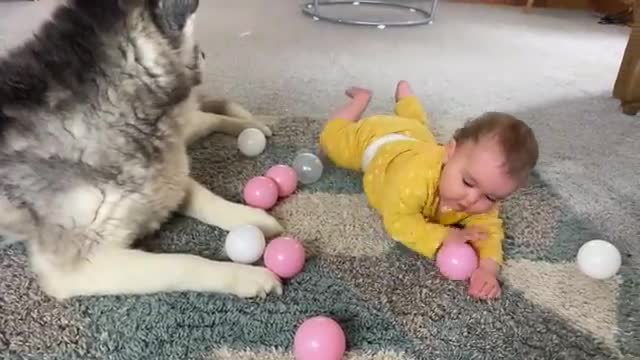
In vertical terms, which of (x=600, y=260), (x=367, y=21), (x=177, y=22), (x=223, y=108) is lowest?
(x=367, y=21)

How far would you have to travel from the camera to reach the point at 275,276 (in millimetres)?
1209

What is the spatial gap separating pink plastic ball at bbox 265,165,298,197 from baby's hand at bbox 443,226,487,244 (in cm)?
38

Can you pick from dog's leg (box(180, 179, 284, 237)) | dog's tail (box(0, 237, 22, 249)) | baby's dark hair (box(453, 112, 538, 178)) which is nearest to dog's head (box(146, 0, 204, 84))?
dog's leg (box(180, 179, 284, 237))

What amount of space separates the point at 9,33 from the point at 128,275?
1.82 meters

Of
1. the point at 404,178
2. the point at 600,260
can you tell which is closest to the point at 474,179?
the point at 404,178

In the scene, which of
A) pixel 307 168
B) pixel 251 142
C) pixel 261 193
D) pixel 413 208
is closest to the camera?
pixel 413 208

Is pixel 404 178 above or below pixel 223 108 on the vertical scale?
above

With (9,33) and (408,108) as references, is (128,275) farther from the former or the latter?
(9,33)

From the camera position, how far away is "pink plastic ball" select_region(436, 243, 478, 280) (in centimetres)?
128

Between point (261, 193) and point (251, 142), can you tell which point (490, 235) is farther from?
point (251, 142)

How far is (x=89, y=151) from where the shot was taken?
1188 mm

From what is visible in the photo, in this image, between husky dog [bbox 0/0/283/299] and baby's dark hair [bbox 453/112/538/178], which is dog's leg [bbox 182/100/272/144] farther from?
baby's dark hair [bbox 453/112/538/178]

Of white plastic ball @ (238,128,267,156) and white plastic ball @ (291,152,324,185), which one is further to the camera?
white plastic ball @ (238,128,267,156)

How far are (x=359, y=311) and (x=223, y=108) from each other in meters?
0.99
